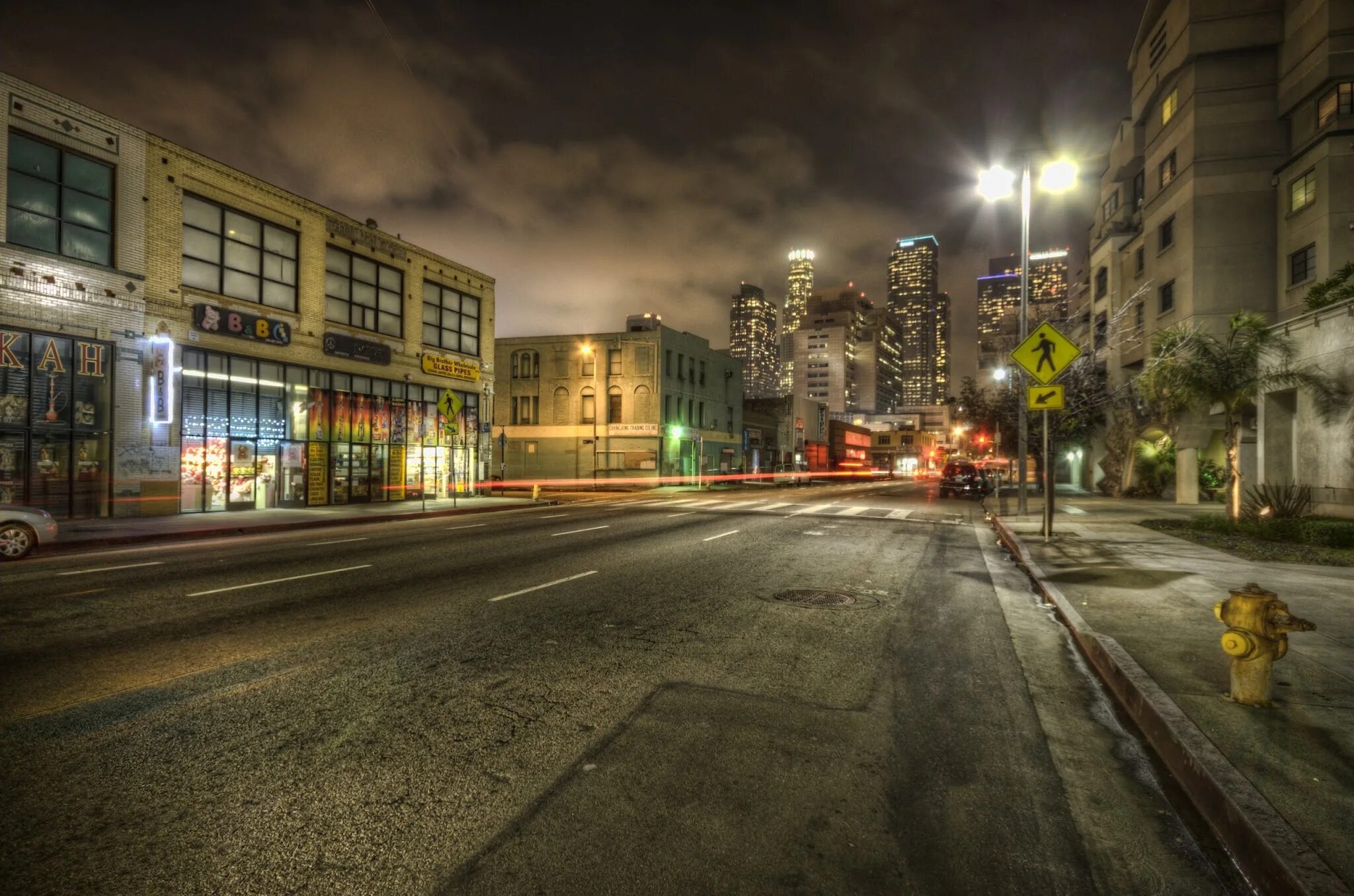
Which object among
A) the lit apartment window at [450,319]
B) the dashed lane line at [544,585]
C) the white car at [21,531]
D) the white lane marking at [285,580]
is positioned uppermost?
the lit apartment window at [450,319]

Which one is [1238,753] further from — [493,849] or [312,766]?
[312,766]

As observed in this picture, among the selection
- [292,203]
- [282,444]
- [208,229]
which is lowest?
[282,444]

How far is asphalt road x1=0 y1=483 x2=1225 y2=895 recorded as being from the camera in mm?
2822

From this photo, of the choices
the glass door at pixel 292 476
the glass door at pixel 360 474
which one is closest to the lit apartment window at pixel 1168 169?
the glass door at pixel 360 474

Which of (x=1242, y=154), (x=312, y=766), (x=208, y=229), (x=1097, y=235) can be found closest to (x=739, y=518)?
(x=312, y=766)

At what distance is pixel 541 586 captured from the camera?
8742 millimetres

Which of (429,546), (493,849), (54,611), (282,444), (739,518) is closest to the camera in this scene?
(493,849)

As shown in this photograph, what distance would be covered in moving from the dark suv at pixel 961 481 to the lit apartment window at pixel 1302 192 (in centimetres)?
1636

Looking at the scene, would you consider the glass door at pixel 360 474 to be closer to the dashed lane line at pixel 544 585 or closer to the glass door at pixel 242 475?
the glass door at pixel 242 475

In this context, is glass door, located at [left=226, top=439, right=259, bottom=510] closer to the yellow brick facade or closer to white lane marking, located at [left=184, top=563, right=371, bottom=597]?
the yellow brick facade

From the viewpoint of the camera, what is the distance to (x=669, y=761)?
3752 millimetres

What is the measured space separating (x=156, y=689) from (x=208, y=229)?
2209 centimetres

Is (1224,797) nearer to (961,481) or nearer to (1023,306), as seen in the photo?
(1023,306)

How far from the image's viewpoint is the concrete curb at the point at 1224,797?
268 cm
